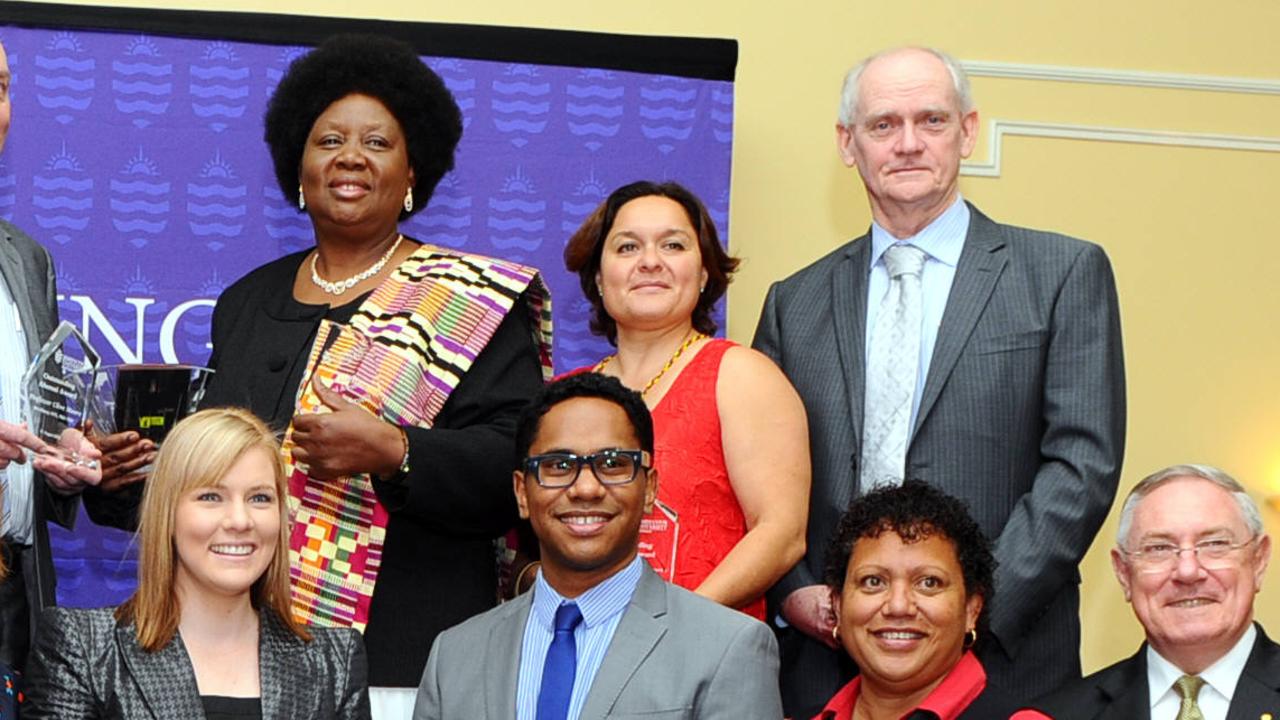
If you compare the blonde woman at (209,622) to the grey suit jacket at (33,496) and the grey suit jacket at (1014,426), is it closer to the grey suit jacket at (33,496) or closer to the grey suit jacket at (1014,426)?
the grey suit jacket at (33,496)

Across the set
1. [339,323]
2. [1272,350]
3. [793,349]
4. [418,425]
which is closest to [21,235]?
[339,323]

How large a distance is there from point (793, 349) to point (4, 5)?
246 cm

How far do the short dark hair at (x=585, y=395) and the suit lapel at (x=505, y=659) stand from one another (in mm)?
265

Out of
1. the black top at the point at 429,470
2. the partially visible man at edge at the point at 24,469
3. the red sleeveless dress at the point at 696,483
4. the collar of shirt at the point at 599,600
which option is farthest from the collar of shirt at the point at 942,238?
the partially visible man at edge at the point at 24,469

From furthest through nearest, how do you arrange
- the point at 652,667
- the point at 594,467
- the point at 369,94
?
the point at 369,94 < the point at 594,467 < the point at 652,667

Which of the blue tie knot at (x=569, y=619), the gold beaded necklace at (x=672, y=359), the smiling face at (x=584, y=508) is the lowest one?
the blue tie knot at (x=569, y=619)

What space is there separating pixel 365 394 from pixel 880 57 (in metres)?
1.21

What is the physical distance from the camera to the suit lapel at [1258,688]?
3068 mm

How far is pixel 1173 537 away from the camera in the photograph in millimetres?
3182

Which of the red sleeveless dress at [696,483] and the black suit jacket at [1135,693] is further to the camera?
the red sleeveless dress at [696,483]

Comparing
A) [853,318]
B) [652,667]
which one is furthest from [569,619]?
[853,318]

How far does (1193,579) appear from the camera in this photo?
10.3 feet

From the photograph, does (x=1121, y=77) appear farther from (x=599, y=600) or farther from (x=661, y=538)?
(x=599, y=600)

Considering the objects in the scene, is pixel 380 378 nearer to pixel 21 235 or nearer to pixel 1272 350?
pixel 21 235
